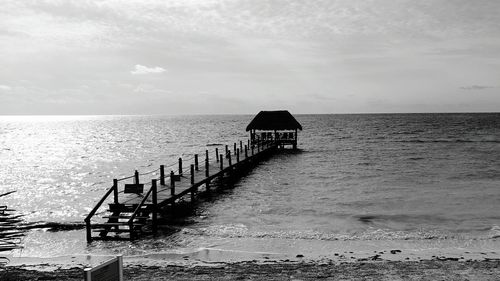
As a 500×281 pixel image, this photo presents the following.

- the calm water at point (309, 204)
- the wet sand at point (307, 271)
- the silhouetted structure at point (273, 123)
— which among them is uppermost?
the silhouetted structure at point (273, 123)

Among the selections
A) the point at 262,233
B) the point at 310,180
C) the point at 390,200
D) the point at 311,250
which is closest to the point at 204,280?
the point at 311,250

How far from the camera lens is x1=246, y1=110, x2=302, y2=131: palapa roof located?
46250mm

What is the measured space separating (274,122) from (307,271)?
36.8m

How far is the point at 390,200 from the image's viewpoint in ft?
67.8

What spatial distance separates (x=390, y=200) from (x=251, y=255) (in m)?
10.9

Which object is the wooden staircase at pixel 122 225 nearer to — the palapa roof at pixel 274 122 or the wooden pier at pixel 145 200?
the wooden pier at pixel 145 200

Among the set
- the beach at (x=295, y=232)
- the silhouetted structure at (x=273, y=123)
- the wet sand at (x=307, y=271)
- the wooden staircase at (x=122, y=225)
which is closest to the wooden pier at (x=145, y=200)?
the wooden staircase at (x=122, y=225)

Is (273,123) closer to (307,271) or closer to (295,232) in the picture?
(295,232)

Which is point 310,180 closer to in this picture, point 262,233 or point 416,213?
point 416,213

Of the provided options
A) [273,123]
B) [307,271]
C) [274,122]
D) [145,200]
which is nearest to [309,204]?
[145,200]

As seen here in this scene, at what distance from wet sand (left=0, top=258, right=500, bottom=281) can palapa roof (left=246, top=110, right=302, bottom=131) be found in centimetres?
3545

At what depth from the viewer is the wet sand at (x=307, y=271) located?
9648mm

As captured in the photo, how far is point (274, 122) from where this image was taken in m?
46.5

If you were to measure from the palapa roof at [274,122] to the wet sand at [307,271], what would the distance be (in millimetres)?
35451
